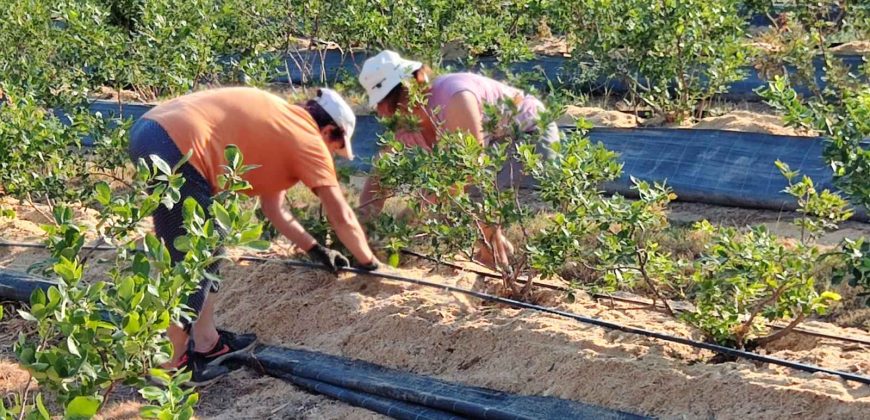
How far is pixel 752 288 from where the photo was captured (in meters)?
4.01

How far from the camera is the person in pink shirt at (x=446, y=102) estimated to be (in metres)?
4.94

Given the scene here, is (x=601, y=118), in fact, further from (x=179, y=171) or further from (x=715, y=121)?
(x=179, y=171)

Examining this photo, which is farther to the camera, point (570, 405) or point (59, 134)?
point (59, 134)

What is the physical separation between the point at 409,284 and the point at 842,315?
1.88 m

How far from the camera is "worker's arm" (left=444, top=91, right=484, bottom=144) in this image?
504 cm

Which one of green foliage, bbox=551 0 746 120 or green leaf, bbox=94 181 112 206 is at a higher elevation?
green leaf, bbox=94 181 112 206

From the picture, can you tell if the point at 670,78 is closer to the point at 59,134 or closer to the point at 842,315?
the point at 842,315

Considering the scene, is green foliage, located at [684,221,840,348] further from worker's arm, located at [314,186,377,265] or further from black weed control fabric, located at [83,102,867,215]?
black weed control fabric, located at [83,102,867,215]

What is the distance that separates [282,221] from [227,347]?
1.95ft

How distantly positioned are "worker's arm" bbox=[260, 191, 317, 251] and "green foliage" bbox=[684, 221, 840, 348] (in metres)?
1.66

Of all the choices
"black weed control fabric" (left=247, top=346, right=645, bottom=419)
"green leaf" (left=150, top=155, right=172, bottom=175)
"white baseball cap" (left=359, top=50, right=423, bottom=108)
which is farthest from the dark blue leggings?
"green leaf" (left=150, top=155, right=172, bottom=175)

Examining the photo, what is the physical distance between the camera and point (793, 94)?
4.08 meters

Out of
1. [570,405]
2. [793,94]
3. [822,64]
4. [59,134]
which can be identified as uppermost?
[793,94]

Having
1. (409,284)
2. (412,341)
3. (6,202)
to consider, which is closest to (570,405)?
(412,341)
